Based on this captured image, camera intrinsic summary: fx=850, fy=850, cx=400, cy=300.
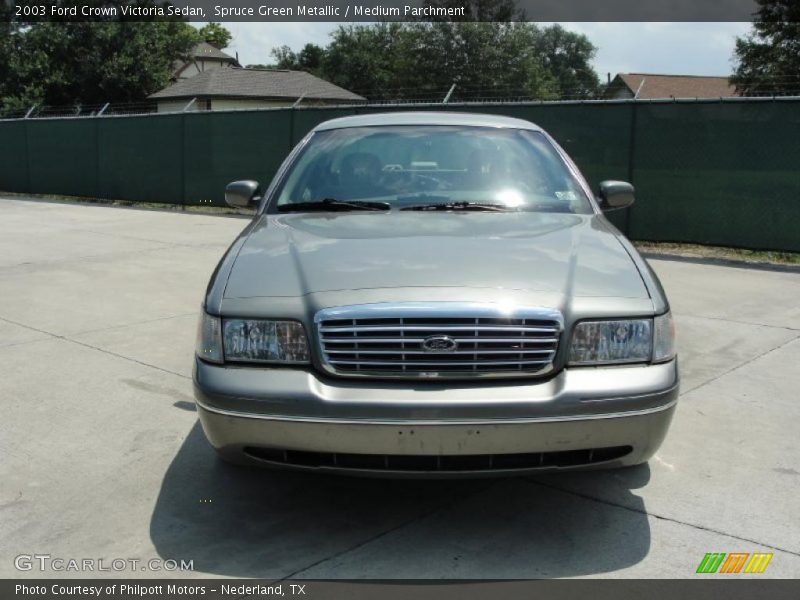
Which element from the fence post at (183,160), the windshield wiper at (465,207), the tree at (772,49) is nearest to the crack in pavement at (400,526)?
the windshield wiper at (465,207)

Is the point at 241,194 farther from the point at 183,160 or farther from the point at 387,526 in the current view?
the point at 183,160

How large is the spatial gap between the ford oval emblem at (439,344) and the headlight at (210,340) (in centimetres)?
79

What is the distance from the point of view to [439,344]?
2961 millimetres

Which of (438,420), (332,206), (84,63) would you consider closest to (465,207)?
(332,206)

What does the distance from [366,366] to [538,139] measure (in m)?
2.45

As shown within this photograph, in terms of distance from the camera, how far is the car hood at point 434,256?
319cm

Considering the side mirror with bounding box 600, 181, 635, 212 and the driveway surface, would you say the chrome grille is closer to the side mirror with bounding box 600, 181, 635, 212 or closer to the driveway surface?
the driveway surface

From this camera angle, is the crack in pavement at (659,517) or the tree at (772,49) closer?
the crack in pavement at (659,517)

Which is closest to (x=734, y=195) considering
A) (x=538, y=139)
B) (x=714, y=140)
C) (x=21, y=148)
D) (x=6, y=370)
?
(x=714, y=140)

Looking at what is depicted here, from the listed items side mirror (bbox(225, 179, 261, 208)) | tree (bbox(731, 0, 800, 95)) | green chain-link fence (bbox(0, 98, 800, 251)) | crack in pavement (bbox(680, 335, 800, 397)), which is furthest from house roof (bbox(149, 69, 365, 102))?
side mirror (bbox(225, 179, 261, 208))

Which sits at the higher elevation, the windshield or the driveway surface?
the windshield

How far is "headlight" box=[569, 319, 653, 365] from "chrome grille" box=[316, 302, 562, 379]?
3.7 inches

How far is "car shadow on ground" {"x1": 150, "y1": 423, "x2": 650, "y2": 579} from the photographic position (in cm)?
306

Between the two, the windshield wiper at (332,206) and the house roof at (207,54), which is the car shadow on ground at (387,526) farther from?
the house roof at (207,54)
